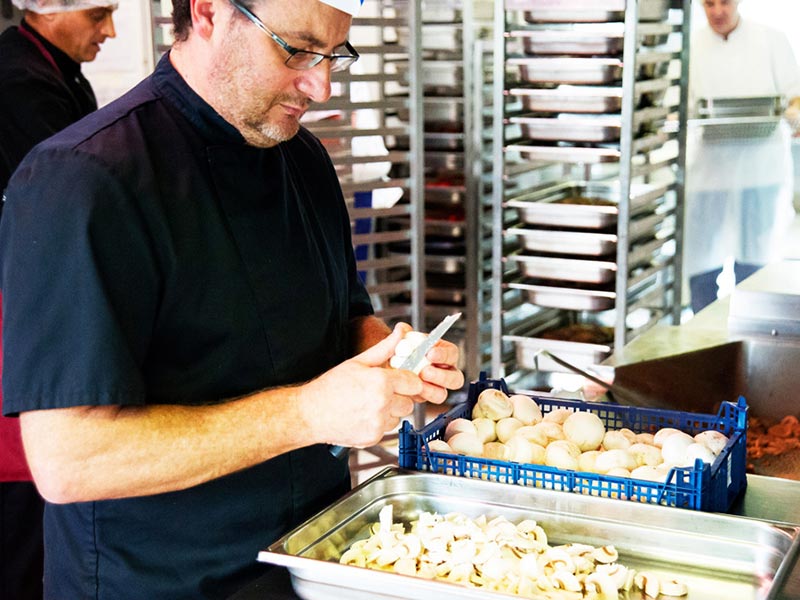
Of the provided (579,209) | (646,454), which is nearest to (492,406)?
(646,454)

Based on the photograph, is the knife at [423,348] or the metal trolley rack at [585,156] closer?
the knife at [423,348]

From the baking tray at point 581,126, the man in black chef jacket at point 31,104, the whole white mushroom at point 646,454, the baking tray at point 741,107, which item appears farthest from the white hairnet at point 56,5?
the baking tray at point 741,107

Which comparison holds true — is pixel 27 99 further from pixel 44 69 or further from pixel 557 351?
pixel 557 351

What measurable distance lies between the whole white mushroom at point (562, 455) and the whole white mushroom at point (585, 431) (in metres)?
0.04

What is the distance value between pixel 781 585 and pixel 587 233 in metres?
3.07

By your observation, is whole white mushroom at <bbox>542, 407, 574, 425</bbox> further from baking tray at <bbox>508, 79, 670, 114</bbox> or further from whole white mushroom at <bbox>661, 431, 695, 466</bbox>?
baking tray at <bbox>508, 79, 670, 114</bbox>

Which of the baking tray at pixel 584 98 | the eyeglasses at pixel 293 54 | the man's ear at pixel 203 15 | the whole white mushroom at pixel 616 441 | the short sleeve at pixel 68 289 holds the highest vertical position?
the man's ear at pixel 203 15

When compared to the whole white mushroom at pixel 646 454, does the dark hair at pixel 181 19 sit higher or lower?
higher

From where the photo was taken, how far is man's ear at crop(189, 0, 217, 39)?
1.62m

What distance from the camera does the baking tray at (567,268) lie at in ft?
14.5

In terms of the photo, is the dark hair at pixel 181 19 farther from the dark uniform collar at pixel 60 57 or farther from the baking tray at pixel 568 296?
the baking tray at pixel 568 296

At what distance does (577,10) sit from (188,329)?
3.09 meters

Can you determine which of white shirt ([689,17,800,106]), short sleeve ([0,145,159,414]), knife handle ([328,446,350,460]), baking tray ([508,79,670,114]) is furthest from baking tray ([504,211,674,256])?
short sleeve ([0,145,159,414])

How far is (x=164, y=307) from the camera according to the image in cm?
162
